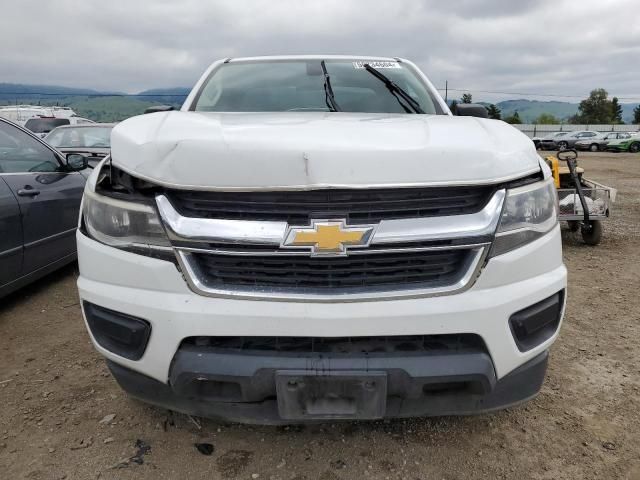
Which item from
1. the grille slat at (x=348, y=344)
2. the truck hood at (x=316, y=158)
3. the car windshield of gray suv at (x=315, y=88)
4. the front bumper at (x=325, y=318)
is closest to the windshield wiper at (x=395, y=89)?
the car windshield of gray suv at (x=315, y=88)

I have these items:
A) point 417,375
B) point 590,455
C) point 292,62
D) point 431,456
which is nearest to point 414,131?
point 417,375

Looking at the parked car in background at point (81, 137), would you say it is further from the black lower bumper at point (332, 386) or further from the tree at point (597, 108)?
the tree at point (597, 108)

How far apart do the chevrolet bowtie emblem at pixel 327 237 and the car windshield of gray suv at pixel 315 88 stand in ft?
4.69

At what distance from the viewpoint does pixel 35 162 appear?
3955 mm

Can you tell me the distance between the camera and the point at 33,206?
143 inches

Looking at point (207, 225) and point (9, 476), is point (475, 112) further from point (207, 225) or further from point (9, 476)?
point (9, 476)

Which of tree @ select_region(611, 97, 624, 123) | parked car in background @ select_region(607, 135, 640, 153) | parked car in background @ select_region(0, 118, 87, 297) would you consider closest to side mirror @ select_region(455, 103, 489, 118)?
parked car in background @ select_region(0, 118, 87, 297)

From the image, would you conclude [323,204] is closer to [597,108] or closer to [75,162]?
[75,162]

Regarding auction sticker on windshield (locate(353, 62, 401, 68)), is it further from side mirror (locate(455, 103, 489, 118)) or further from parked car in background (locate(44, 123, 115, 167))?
parked car in background (locate(44, 123, 115, 167))

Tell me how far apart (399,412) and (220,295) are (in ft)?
2.47

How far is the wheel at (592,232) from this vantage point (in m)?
5.55

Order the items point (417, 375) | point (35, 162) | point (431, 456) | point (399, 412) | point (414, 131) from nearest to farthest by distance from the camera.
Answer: point (417, 375)
point (399, 412)
point (414, 131)
point (431, 456)
point (35, 162)

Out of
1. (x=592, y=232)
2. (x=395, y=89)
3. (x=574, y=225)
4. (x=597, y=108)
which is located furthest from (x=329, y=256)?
(x=597, y=108)

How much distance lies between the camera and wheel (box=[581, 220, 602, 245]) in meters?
5.55
